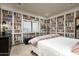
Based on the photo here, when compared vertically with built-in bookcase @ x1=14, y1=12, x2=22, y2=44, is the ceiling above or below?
above

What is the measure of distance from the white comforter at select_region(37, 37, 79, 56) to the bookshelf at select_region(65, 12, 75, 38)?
6cm

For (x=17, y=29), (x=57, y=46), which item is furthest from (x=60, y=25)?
(x=17, y=29)

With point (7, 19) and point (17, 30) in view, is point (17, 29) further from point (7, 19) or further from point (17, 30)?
point (7, 19)

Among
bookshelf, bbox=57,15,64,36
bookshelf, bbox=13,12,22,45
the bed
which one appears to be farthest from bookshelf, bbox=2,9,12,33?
bookshelf, bbox=57,15,64,36

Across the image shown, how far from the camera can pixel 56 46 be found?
102cm

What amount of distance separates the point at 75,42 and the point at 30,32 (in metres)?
0.48

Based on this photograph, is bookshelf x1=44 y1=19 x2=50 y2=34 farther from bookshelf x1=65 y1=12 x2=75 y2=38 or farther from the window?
bookshelf x1=65 y1=12 x2=75 y2=38

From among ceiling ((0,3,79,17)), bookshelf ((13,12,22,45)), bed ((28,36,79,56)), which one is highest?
ceiling ((0,3,79,17))

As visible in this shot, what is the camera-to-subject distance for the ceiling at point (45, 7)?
3.14 ft

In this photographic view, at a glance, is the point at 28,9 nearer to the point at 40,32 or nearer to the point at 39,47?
the point at 40,32

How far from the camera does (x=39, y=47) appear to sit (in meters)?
1.19

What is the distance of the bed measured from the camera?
925mm

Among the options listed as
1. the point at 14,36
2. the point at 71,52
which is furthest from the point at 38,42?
the point at 71,52

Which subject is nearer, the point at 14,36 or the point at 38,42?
the point at 14,36
